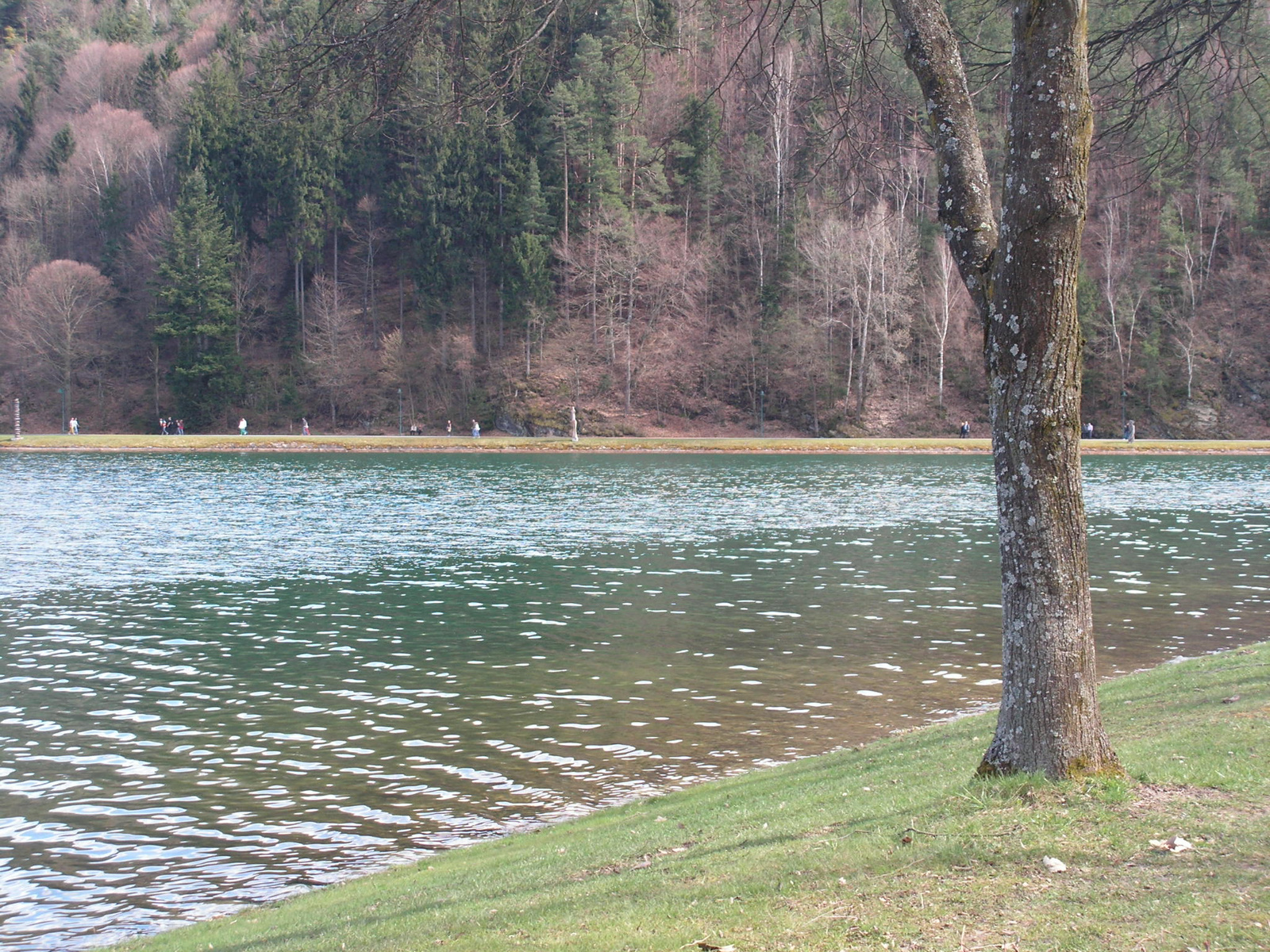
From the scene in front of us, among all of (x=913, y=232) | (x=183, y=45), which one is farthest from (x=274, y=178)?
(x=913, y=232)

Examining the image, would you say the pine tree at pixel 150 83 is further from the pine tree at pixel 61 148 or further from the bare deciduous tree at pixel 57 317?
the bare deciduous tree at pixel 57 317

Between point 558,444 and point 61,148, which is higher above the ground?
point 61,148

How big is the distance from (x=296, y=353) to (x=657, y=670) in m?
89.6

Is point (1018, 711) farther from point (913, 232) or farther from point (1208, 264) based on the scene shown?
point (1208, 264)

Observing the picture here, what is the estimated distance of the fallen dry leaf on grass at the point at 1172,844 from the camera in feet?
18.9

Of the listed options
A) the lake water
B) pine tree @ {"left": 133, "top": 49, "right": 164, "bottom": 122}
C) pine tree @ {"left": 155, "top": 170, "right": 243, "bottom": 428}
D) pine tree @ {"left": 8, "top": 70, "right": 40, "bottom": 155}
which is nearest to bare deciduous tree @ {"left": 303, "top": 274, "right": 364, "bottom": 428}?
pine tree @ {"left": 155, "top": 170, "right": 243, "bottom": 428}

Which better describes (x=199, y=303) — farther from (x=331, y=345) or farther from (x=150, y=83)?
(x=150, y=83)

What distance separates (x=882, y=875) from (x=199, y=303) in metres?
96.8

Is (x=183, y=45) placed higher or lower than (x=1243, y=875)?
higher

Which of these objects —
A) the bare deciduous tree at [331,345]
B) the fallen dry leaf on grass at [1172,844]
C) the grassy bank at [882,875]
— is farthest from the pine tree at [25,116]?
the fallen dry leaf on grass at [1172,844]

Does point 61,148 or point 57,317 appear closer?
point 57,317

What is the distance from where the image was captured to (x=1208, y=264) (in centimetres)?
8881

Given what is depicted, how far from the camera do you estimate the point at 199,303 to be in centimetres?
9294

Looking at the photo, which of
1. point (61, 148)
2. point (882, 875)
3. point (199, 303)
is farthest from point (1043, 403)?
point (61, 148)
